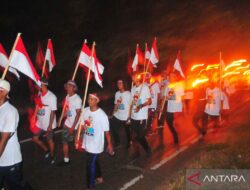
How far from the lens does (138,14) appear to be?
20547 millimetres

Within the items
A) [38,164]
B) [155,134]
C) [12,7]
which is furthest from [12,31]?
[38,164]

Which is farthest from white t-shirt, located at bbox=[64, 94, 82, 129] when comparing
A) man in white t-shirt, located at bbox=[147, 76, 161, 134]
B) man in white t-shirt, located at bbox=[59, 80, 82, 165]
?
man in white t-shirt, located at bbox=[147, 76, 161, 134]

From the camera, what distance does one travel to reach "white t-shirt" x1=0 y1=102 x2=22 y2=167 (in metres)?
4.96

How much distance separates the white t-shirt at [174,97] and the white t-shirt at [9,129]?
5.00m

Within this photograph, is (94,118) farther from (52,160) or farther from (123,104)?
(123,104)

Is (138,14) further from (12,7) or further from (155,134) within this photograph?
(155,134)

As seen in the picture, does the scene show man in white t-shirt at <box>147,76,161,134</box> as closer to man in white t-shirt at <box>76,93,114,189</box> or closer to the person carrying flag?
man in white t-shirt at <box>76,93,114,189</box>

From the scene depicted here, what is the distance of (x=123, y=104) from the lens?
30.2 feet

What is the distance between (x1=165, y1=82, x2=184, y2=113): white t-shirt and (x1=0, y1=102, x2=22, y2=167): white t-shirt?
5.00 m

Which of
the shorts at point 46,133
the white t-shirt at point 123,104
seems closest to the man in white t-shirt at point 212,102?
the white t-shirt at point 123,104

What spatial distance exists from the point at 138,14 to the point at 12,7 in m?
6.96

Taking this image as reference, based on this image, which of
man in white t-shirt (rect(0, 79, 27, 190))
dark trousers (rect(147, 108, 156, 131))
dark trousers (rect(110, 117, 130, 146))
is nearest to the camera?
man in white t-shirt (rect(0, 79, 27, 190))

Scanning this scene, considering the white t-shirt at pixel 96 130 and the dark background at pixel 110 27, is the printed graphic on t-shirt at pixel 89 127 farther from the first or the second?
the dark background at pixel 110 27

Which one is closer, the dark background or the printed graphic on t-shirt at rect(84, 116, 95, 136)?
the printed graphic on t-shirt at rect(84, 116, 95, 136)
